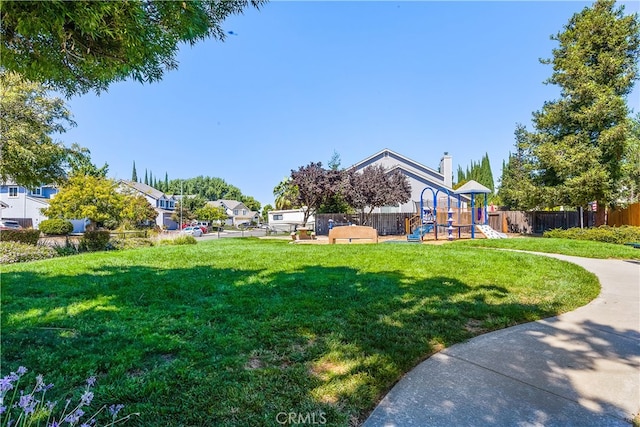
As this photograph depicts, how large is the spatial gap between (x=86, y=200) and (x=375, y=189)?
72.5 feet

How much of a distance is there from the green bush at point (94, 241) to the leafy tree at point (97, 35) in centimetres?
1392

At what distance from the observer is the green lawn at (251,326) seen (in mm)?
2160

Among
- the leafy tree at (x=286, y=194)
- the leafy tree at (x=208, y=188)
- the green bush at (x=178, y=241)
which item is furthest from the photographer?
the leafy tree at (x=208, y=188)

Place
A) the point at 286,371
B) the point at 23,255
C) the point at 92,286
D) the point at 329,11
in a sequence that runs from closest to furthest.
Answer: the point at 286,371 < the point at 92,286 < the point at 329,11 < the point at 23,255

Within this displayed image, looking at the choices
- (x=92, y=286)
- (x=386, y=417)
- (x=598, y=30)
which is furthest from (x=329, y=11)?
(x=598, y=30)

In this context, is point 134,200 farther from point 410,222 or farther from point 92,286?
point 92,286

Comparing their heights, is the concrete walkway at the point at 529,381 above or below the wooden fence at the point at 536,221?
below

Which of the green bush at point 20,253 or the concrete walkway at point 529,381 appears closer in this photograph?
the concrete walkway at point 529,381

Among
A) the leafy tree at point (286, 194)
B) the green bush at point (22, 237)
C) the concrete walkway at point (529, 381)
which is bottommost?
the concrete walkway at point (529, 381)

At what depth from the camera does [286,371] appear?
8.14 feet

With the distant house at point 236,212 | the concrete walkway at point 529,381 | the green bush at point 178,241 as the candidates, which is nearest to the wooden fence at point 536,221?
the green bush at point 178,241

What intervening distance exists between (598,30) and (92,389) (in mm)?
24404

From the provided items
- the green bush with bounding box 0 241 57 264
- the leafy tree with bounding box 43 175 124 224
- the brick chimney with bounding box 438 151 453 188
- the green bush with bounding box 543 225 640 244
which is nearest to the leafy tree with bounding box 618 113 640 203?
the green bush with bounding box 543 225 640 244

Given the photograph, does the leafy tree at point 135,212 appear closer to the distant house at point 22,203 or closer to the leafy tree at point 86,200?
the leafy tree at point 86,200
